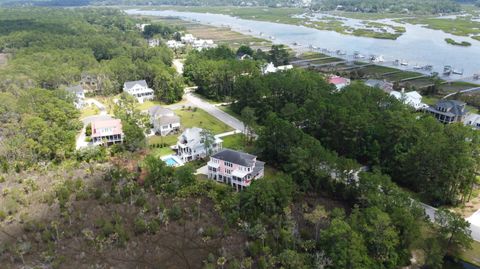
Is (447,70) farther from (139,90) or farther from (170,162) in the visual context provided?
(170,162)

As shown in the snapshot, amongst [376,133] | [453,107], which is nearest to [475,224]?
[376,133]

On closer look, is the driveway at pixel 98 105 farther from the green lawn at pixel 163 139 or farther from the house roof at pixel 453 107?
the house roof at pixel 453 107

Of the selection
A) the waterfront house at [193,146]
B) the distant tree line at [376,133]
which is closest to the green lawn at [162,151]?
the waterfront house at [193,146]

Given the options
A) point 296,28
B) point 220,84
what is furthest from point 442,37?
point 220,84

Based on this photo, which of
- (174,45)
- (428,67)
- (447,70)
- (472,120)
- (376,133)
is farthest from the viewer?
(174,45)

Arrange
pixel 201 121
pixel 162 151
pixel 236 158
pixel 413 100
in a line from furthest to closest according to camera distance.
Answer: pixel 413 100 → pixel 201 121 → pixel 162 151 → pixel 236 158
